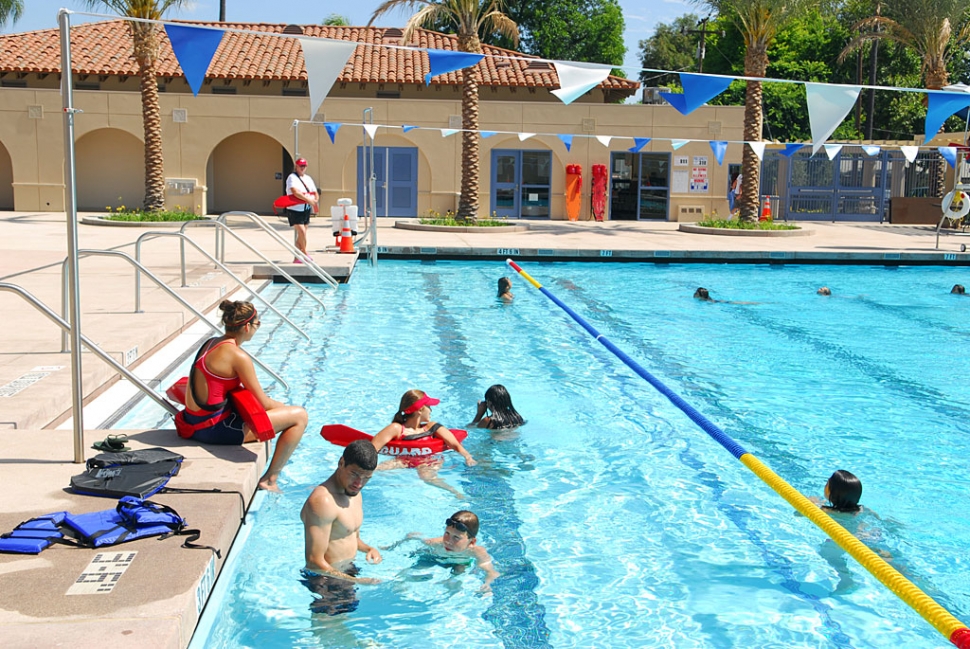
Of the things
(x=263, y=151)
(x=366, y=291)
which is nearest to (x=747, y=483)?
(x=366, y=291)

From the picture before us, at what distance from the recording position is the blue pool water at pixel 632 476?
186 inches

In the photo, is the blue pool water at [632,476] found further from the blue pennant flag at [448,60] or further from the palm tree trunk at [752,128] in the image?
the palm tree trunk at [752,128]

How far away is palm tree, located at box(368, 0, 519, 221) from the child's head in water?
18184 mm

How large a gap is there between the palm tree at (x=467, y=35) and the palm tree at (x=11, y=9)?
92.4 feet

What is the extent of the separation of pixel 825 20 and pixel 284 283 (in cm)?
4801

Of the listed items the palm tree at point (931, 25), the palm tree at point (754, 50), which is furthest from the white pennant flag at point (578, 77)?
the palm tree at point (931, 25)

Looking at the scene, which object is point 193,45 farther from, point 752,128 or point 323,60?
point 752,128

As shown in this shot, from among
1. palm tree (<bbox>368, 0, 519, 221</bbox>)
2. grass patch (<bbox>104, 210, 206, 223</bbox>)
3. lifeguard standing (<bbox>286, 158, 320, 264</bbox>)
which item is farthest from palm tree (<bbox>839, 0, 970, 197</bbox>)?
grass patch (<bbox>104, 210, 206, 223</bbox>)

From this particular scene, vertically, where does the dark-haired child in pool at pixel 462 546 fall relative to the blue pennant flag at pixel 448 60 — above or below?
below

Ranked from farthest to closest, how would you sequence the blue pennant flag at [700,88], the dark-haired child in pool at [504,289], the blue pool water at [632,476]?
the dark-haired child in pool at [504,289], the blue pennant flag at [700,88], the blue pool water at [632,476]

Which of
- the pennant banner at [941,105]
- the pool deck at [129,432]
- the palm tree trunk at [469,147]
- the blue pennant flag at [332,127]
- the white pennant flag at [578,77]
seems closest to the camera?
the pool deck at [129,432]

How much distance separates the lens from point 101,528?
3.99 metres

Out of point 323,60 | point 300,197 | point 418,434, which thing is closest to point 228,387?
point 418,434

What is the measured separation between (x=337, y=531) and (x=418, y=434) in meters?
2.02
